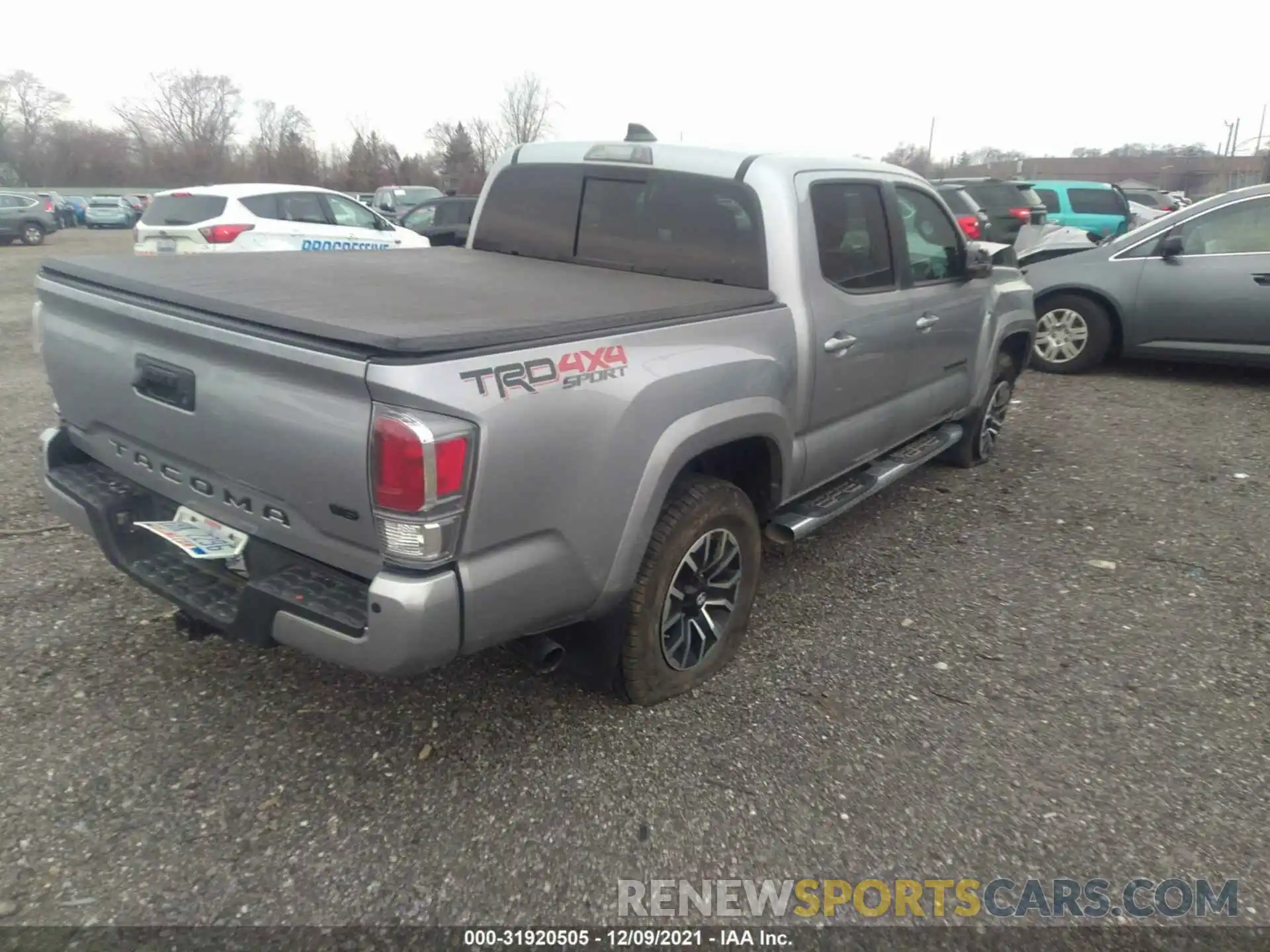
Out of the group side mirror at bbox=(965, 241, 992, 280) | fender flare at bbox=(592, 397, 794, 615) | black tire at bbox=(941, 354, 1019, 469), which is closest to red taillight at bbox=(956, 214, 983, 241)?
black tire at bbox=(941, 354, 1019, 469)

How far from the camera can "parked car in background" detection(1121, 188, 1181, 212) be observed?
23.0 metres

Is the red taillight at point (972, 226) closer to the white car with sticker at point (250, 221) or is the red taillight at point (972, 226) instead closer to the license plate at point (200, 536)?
the white car with sticker at point (250, 221)

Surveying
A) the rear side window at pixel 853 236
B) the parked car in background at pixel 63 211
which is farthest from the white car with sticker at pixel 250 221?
the parked car in background at pixel 63 211

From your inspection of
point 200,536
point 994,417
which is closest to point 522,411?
point 200,536

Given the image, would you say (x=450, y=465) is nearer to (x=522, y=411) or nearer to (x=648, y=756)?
(x=522, y=411)

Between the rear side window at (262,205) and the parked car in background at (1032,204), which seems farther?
the parked car in background at (1032,204)

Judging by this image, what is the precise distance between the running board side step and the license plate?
1.98 m

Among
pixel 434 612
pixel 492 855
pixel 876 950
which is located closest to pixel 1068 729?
pixel 876 950

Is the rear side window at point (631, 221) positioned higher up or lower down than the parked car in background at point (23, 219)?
lower down

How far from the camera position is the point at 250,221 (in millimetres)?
10594

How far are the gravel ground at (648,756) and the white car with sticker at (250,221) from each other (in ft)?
23.3

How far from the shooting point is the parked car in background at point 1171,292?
25.0 feet

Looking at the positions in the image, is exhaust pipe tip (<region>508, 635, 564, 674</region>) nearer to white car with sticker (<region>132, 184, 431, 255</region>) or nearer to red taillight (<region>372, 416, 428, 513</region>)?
red taillight (<region>372, 416, 428, 513</region>)

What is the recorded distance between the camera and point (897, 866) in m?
2.46
